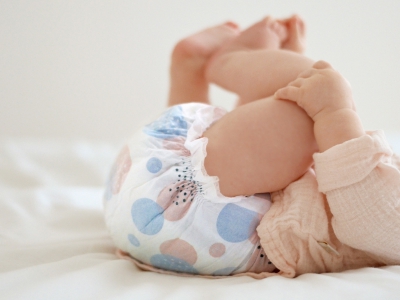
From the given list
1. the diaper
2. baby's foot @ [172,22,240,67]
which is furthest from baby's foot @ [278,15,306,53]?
the diaper

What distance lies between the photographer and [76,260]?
0.71 m

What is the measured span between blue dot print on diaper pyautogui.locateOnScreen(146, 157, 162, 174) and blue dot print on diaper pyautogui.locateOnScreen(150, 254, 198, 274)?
0.13 meters

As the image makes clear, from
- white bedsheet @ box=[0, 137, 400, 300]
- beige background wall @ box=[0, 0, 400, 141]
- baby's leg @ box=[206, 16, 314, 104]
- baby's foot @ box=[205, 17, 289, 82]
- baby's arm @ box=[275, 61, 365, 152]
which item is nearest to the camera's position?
white bedsheet @ box=[0, 137, 400, 300]

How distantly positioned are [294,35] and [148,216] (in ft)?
2.18

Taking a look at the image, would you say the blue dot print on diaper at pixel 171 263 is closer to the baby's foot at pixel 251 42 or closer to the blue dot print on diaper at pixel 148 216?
the blue dot print on diaper at pixel 148 216

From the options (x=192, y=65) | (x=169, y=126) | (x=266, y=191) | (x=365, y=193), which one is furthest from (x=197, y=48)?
(x=365, y=193)

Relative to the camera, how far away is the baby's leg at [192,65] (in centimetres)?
109

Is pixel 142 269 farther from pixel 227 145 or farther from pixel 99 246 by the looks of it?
pixel 227 145

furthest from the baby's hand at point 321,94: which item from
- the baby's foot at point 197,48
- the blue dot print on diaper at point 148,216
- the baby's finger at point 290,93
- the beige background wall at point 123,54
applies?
the beige background wall at point 123,54

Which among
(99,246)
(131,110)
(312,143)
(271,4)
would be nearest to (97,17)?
(131,110)

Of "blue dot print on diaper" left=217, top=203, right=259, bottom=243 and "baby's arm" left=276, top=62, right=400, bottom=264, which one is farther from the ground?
"baby's arm" left=276, top=62, right=400, bottom=264

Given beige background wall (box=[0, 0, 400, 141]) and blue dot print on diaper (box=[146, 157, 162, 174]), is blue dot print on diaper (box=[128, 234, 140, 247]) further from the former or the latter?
beige background wall (box=[0, 0, 400, 141])

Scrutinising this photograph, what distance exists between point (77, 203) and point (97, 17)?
2.42ft

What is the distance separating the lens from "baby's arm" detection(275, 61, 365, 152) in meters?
0.67
